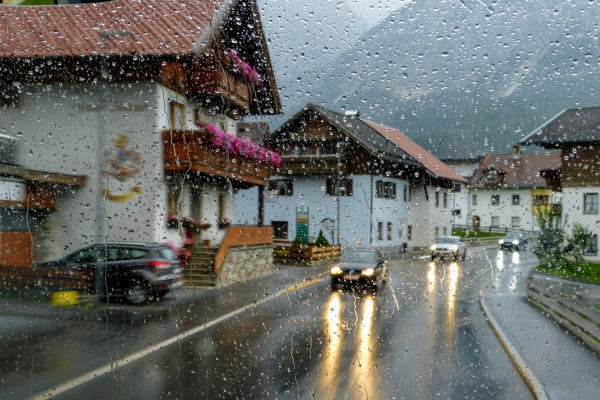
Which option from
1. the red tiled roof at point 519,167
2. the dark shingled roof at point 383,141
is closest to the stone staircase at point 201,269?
the dark shingled roof at point 383,141

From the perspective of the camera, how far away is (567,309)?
8.08 ft

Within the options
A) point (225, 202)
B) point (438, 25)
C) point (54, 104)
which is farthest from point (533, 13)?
point (54, 104)

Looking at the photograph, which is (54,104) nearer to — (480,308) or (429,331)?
(480,308)

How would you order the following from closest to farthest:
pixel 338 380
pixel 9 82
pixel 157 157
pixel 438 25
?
1. pixel 157 157
2. pixel 438 25
3. pixel 9 82
4. pixel 338 380

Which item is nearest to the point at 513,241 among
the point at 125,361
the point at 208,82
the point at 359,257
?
the point at 359,257

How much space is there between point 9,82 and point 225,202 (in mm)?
963

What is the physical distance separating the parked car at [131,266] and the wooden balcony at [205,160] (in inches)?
11.0

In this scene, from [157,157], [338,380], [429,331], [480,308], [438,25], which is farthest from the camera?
[429,331]

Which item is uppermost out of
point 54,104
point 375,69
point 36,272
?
point 375,69

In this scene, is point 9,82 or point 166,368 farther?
point 166,368

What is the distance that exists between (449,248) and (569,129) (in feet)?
1.68

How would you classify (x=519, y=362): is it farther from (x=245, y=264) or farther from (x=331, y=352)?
(x=245, y=264)

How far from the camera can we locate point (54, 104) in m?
2.05

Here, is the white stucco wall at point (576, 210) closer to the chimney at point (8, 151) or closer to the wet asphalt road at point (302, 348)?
the wet asphalt road at point (302, 348)
